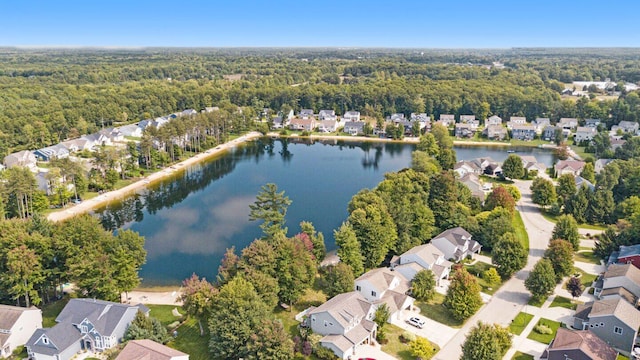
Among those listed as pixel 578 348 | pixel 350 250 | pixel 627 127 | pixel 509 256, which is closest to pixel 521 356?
pixel 578 348

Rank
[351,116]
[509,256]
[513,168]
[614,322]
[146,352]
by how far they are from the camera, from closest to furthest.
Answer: [146,352]
[614,322]
[509,256]
[513,168]
[351,116]

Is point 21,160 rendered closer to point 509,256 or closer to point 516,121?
point 509,256

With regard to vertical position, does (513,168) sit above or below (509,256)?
above

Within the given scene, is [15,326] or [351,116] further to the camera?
[351,116]

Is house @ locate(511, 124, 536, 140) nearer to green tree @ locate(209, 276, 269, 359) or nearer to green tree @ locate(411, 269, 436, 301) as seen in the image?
green tree @ locate(411, 269, 436, 301)

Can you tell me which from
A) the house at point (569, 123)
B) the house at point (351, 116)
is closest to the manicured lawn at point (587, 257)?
the house at point (569, 123)

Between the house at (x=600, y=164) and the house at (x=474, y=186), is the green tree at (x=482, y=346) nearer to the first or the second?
the house at (x=474, y=186)
